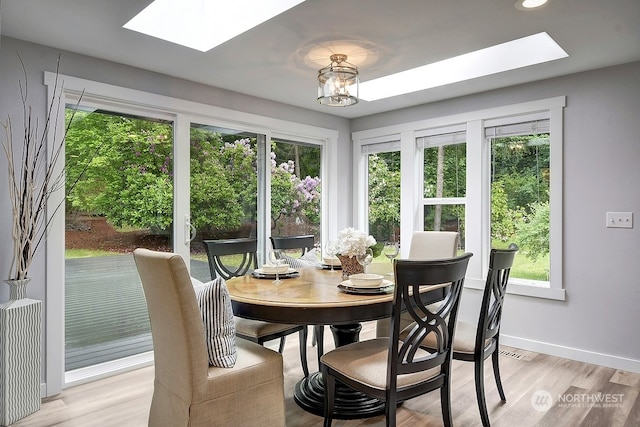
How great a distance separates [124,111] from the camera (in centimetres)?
324

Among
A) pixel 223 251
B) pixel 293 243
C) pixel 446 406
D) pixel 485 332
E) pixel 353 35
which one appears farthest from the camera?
pixel 293 243

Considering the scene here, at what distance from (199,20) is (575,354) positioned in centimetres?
388

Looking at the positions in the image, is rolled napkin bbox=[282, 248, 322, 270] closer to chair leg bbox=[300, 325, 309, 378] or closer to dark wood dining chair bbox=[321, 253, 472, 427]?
chair leg bbox=[300, 325, 309, 378]

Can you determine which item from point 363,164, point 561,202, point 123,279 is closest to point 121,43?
point 123,279

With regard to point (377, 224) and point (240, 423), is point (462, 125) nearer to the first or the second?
point (377, 224)

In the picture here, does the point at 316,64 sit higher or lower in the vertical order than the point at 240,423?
higher

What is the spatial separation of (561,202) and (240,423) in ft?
10.1

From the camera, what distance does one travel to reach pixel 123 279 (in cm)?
330

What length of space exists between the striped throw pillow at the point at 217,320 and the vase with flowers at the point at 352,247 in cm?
84

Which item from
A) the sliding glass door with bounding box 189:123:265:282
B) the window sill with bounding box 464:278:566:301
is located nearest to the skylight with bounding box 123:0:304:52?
the sliding glass door with bounding box 189:123:265:282

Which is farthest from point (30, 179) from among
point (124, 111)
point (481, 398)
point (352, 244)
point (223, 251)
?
point (481, 398)

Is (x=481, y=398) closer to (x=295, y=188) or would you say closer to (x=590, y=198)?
(x=590, y=198)

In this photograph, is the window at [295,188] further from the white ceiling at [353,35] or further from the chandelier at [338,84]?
the chandelier at [338,84]

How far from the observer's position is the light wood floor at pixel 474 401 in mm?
2391
